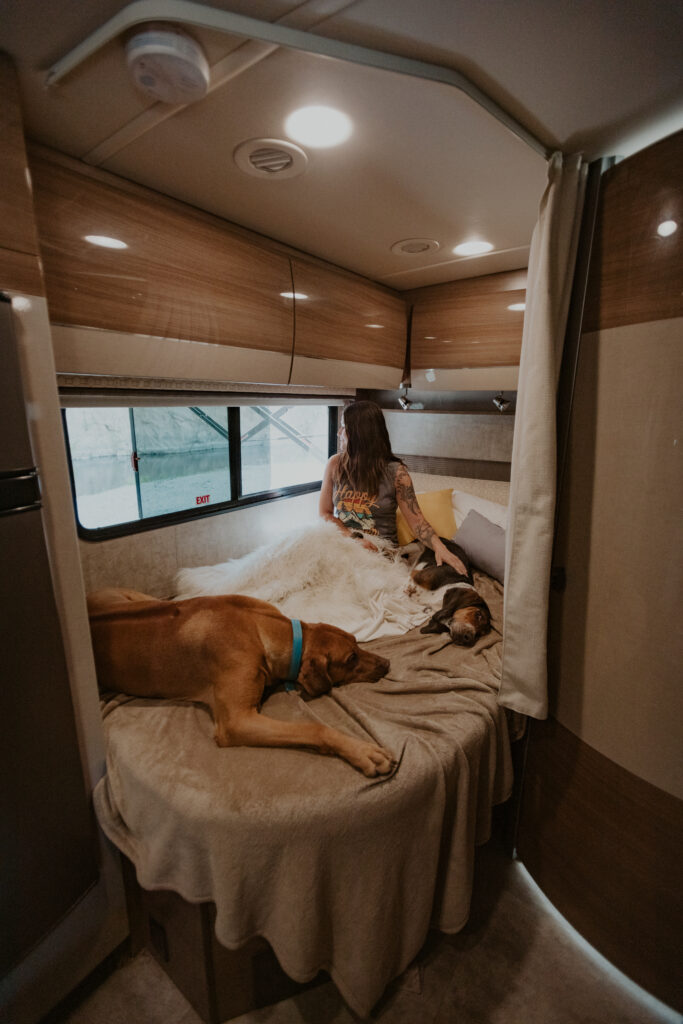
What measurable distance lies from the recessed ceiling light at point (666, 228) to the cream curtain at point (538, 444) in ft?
0.73

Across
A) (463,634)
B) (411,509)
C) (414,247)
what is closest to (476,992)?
(463,634)

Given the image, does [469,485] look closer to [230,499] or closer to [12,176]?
[230,499]

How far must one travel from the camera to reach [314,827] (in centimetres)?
104

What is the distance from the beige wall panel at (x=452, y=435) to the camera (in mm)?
2990

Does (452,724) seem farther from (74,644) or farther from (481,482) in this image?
(481,482)

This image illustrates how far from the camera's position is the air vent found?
1283mm

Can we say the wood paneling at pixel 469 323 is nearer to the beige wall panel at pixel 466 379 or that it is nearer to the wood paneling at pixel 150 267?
the beige wall panel at pixel 466 379

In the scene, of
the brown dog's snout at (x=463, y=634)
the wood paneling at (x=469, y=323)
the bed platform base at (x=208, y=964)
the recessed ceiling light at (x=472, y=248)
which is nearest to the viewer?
the bed platform base at (x=208, y=964)

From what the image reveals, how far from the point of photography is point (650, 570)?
1162mm

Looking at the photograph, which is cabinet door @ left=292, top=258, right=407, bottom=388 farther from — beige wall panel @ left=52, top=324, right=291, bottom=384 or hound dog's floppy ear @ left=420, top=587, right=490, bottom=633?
hound dog's floppy ear @ left=420, top=587, right=490, bottom=633

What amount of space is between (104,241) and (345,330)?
131 cm

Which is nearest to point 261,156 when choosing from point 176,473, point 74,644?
point 74,644

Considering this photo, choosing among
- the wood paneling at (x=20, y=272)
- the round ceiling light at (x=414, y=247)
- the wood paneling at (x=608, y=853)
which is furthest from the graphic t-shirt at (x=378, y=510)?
the wood paneling at (x=20, y=272)

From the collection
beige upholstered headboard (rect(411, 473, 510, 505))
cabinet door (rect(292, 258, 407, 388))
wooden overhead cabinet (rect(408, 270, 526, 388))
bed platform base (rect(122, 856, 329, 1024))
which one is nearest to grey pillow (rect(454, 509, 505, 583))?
beige upholstered headboard (rect(411, 473, 510, 505))
